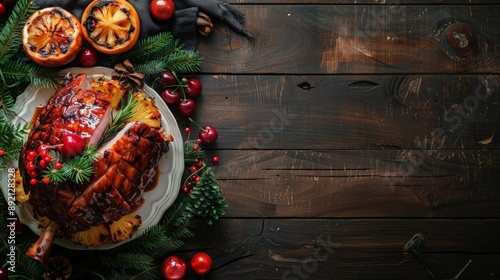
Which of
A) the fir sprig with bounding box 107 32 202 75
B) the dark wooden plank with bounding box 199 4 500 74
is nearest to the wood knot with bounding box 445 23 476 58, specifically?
the dark wooden plank with bounding box 199 4 500 74

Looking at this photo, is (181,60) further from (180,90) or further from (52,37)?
(52,37)

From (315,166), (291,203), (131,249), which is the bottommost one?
(131,249)

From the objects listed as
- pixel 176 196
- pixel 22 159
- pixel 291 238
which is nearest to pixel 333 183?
pixel 291 238

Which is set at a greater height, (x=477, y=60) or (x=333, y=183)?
(x=477, y=60)

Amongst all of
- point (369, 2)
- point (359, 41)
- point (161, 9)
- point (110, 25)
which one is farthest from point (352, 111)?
point (110, 25)

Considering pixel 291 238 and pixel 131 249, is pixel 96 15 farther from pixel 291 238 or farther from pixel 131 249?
pixel 291 238

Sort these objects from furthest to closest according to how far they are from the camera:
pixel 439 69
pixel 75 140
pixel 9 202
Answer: pixel 439 69, pixel 9 202, pixel 75 140

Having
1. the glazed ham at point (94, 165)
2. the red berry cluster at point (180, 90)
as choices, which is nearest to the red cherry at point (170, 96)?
the red berry cluster at point (180, 90)
